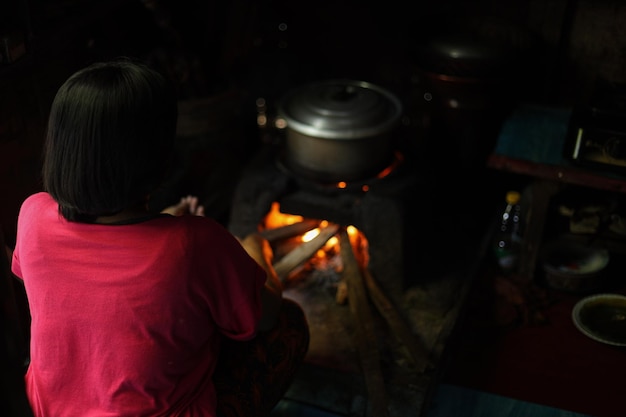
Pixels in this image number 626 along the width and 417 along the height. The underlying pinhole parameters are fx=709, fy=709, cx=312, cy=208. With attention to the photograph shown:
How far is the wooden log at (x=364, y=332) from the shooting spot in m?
2.78

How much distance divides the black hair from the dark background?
3.47ft

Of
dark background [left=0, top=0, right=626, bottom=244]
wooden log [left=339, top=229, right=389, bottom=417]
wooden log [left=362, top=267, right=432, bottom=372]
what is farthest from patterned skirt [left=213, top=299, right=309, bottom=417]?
dark background [left=0, top=0, right=626, bottom=244]

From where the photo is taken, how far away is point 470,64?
3416 mm

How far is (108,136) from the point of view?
1.71 m

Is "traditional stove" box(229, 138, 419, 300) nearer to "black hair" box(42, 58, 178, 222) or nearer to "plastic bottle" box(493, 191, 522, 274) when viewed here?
"plastic bottle" box(493, 191, 522, 274)

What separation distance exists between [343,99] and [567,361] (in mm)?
1562

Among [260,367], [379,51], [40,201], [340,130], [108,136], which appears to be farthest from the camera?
[379,51]

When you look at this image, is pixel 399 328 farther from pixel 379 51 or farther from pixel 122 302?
pixel 379 51

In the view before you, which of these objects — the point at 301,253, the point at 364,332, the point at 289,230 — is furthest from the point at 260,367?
the point at 289,230

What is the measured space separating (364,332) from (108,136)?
170cm

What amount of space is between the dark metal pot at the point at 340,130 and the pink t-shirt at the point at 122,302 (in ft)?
4.71

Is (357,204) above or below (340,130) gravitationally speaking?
below

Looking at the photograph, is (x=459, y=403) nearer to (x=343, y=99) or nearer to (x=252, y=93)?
(x=343, y=99)

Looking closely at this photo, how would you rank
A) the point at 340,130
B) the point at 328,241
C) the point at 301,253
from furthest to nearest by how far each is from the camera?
the point at 328,241 < the point at 301,253 < the point at 340,130
